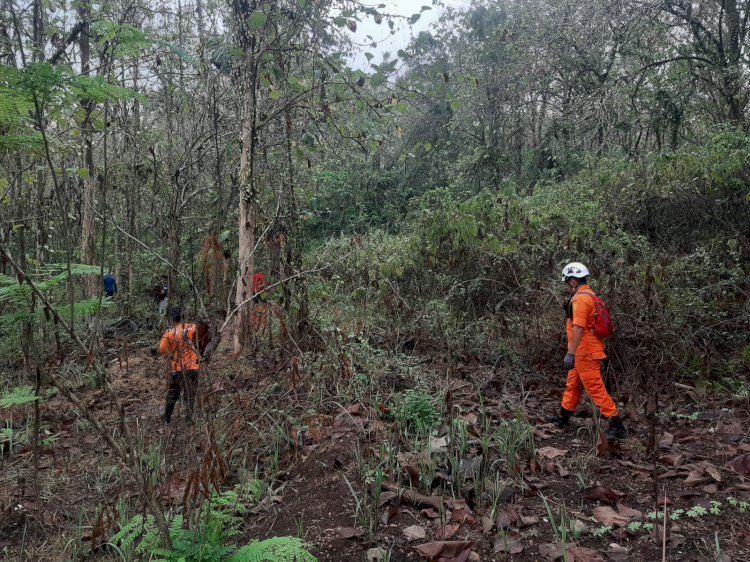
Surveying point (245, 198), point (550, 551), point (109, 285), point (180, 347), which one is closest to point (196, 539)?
point (180, 347)

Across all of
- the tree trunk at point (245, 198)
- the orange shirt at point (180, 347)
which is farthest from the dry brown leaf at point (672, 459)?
the tree trunk at point (245, 198)

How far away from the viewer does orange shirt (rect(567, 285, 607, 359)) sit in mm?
5145

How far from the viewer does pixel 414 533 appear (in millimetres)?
3465

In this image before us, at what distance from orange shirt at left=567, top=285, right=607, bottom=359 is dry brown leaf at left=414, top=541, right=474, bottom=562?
256 centimetres

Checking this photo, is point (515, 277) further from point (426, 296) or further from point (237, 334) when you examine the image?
point (237, 334)

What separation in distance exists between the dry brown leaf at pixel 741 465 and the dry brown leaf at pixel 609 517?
115 cm

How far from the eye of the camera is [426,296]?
7.95 meters

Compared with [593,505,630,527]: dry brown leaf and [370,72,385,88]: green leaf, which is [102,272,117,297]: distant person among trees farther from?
[593,505,630,527]: dry brown leaf

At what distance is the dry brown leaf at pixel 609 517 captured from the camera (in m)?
3.51

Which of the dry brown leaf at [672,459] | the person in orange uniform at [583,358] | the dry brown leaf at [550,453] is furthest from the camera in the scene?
the person in orange uniform at [583,358]

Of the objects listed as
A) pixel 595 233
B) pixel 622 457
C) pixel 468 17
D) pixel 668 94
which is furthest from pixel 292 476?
pixel 468 17

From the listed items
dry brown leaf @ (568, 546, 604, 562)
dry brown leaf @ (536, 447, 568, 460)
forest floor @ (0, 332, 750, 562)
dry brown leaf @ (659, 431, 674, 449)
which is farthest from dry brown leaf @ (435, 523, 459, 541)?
dry brown leaf @ (659, 431, 674, 449)

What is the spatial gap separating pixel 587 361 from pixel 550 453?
106 centimetres

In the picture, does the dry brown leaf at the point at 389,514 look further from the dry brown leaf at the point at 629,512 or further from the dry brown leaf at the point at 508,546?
the dry brown leaf at the point at 629,512
